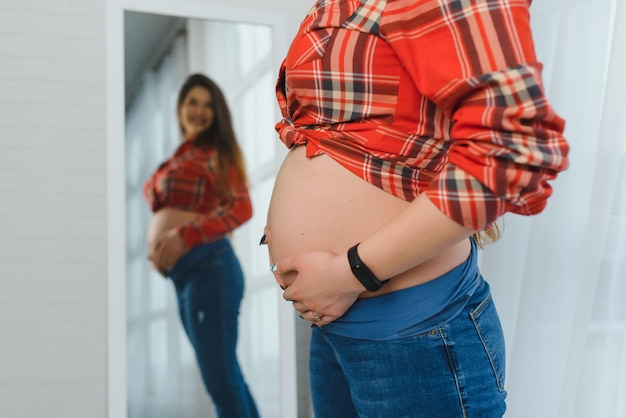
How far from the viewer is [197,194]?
2377 millimetres

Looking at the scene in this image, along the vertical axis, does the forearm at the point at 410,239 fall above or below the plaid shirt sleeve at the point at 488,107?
below

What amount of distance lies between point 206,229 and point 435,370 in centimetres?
157

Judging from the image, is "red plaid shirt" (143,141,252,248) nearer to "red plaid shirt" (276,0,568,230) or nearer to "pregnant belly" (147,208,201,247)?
"pregnant belly" (147,208,201,247)

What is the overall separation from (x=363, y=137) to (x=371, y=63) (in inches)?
3.9

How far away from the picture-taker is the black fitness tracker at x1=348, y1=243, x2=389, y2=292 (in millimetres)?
875

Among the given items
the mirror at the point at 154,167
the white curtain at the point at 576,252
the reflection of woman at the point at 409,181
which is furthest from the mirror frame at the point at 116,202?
the reflection of woman at the point at 409,181

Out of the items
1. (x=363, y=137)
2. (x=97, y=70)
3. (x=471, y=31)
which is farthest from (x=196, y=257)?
(x=471, y=31)

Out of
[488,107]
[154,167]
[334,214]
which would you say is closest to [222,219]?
[154,167]

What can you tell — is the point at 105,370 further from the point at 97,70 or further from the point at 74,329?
the point at 97,70

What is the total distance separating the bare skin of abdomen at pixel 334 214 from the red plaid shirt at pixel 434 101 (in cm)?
2

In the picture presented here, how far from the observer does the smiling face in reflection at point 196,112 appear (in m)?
2.38

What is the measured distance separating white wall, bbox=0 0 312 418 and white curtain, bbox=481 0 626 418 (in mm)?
1367

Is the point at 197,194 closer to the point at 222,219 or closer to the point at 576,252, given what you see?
the point at 222,219

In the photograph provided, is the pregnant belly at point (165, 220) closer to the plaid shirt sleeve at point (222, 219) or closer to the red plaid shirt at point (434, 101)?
→ the plaid shirt sleeve at point (222, 219)
